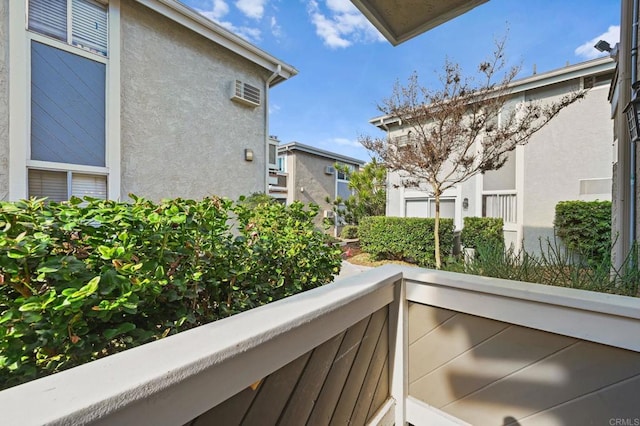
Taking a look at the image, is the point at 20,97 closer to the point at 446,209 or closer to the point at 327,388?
the point at 327,388

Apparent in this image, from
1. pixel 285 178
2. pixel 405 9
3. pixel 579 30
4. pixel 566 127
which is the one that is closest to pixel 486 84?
pixel 579 30

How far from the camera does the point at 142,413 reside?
→ 0.56 meters

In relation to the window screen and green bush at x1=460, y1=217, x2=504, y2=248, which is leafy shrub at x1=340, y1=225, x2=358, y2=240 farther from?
the window screen

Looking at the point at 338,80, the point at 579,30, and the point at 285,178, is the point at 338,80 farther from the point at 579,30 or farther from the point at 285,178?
the point at 579,30

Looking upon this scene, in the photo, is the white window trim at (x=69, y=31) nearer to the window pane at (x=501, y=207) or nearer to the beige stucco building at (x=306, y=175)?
the beige stucco building at (x=306, y=175)

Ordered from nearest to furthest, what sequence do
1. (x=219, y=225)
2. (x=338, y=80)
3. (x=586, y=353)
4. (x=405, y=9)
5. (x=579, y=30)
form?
(x=586, y=353), (x=219, y=225), (x=405, y=9), (x=579, y=30), (x=338, y=80)

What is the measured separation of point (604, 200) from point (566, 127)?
1.99 metres

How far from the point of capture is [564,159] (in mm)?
6988

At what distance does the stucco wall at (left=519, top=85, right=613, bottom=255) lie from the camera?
6.60 meters

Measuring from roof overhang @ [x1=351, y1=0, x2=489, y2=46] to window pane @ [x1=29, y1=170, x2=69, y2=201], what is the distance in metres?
5.02

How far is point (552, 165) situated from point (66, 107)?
1029cm

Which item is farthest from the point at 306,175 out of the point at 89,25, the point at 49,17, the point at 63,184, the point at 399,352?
the point at 399,352

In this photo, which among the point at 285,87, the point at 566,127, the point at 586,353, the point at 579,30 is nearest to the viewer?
the point at 586,353

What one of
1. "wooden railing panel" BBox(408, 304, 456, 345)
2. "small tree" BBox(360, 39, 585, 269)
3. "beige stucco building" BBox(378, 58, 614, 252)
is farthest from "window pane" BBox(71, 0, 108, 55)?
"beige stucco building" BBox(378, 58, 614, 252)
